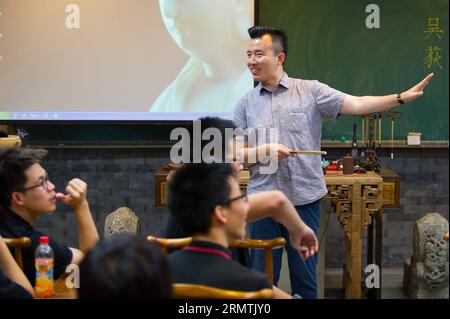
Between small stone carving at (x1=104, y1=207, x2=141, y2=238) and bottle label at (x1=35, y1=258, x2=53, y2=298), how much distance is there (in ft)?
6.47

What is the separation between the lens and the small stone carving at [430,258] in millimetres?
3930

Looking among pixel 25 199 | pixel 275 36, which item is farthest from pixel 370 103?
pixel 25 199

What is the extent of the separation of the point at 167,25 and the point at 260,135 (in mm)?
1581

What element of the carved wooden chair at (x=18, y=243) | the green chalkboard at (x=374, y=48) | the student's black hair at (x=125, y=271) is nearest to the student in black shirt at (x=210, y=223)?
the student's black hair at (x=125, y=271)

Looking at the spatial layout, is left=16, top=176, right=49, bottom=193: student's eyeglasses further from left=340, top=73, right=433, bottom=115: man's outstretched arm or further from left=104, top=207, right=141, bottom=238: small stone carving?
left=104, top=207, right=141, bottom=238: small stone carving

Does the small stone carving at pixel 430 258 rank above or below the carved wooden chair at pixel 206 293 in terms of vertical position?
below

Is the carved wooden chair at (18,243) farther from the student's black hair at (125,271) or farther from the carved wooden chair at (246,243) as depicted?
the student's black hair at (125,271)

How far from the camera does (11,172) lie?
2.18 m

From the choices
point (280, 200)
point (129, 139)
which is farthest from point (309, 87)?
point (129, 139)

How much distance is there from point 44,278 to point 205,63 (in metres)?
2.56

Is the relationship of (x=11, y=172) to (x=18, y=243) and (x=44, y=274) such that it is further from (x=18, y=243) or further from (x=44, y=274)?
(x=44, y=274)

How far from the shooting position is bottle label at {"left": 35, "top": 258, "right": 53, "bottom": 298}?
1.98m

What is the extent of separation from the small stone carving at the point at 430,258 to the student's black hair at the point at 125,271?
3.12 metres

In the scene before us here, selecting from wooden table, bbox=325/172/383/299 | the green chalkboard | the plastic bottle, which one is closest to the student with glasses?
the plastic bottle
